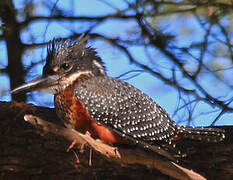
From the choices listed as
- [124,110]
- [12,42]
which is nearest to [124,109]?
[124,110]

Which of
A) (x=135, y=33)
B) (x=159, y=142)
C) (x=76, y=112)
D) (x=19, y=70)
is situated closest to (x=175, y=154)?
(x=159, y=142)

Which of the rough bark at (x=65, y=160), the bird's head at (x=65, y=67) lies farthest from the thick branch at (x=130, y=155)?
the bird's head at (x=65, y=67)

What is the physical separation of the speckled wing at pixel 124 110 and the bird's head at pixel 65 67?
0.09 m

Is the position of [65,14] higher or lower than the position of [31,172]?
higher

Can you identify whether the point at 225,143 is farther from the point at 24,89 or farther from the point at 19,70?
the point at 19,70

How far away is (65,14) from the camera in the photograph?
11.3 ft

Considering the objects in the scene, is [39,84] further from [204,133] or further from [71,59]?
[204,133]

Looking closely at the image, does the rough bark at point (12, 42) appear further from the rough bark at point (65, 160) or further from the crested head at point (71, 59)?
the crested head at point (71, 59)

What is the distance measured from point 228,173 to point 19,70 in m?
1.64

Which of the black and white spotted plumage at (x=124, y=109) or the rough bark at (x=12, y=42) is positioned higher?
the rough bark at (x=12, y=42)

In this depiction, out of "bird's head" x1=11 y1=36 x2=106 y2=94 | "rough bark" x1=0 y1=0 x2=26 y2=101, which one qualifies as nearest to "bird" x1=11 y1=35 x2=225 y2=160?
"bird's head" x1=11 y1=36 x2=106 y2=94

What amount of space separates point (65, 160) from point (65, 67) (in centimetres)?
55

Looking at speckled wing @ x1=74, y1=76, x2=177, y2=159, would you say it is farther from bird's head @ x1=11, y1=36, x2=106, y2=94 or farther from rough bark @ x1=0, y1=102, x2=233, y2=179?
rough bark @ x1=0, y1=102, x2=233, y2=179

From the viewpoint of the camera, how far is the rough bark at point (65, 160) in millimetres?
2740
